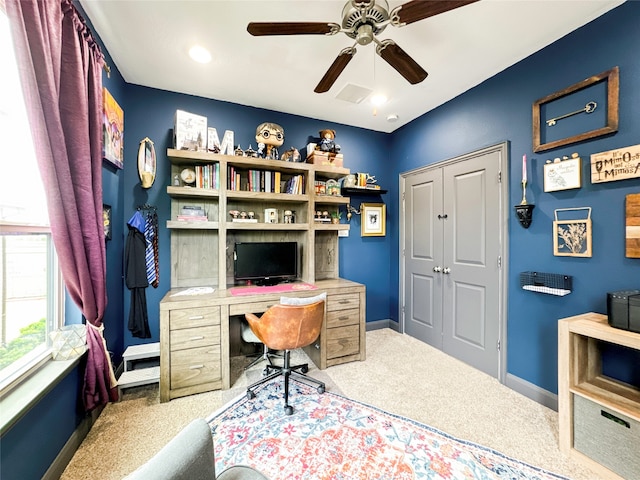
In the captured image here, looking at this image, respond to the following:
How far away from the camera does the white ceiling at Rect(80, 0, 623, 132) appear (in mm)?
1681

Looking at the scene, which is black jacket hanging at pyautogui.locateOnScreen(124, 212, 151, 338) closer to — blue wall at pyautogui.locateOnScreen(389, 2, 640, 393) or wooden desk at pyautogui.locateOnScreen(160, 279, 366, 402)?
wooden desk at pyautogui.locateOnScreen(160, 279, 366, 402)

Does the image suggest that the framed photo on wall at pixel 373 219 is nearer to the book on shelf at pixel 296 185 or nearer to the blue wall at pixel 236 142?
the blue wall at pixel 236 142

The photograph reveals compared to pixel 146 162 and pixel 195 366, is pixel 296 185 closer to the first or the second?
pixel 146 162

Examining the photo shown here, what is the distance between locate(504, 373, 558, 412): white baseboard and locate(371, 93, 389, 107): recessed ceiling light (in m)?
2.89

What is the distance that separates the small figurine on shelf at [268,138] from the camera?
2.69 m

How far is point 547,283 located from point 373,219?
78.7 inches

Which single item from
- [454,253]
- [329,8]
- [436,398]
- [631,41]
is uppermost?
[329,8]

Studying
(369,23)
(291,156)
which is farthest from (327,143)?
(369,23)

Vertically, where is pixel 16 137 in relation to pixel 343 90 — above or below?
below

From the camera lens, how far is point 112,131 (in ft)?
6.97

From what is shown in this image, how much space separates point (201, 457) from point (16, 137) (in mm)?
1654

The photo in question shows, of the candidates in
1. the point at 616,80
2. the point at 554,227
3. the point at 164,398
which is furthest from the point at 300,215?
the point at 616,80

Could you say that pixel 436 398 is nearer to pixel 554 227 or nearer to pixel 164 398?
pixel 554 227

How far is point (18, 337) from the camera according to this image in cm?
129
